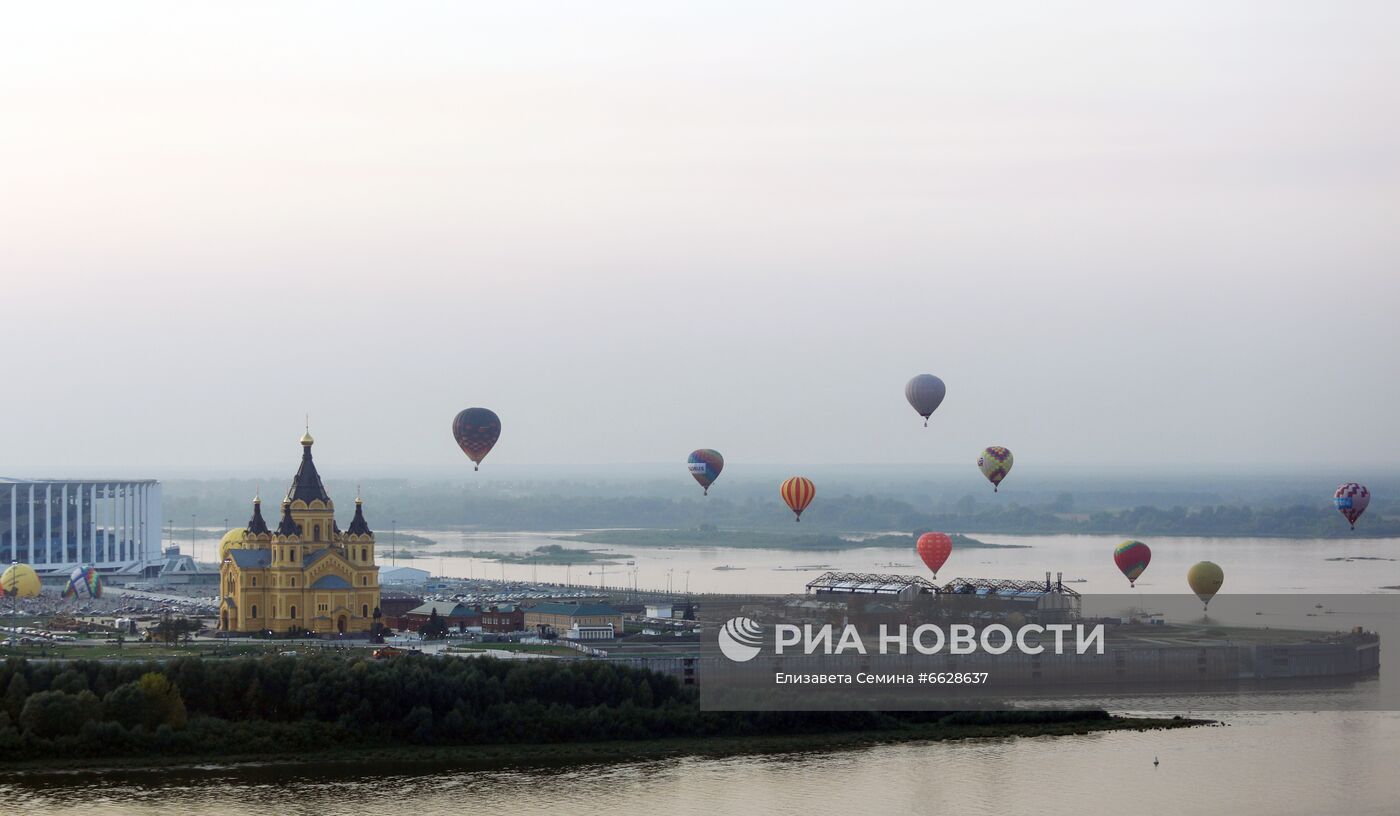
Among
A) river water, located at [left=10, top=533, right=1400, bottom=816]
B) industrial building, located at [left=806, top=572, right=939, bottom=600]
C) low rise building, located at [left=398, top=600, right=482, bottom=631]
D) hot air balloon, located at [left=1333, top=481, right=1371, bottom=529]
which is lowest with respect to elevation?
river water, located at [left=10, top=533, right=1400, bottom=816]

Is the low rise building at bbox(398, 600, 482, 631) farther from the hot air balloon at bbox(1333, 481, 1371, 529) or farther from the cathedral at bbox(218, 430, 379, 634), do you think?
the hot air balloon at bbox(1333, 481, 1371, 529)

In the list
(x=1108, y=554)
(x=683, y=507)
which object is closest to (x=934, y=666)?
(x=1108, y=554)

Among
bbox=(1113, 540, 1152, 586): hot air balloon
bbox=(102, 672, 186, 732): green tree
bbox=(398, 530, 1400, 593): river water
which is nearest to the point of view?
bbox=(102, 672, 186, 732): green tree

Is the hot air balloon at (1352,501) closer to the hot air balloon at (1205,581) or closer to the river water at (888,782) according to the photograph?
the hot air balloon at (1205,581)

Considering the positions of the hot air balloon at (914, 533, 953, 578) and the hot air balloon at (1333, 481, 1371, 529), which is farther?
the hot air balloon at (914, 533, 953, 578)

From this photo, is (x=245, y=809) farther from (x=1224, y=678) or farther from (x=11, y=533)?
(x=11, y=533)

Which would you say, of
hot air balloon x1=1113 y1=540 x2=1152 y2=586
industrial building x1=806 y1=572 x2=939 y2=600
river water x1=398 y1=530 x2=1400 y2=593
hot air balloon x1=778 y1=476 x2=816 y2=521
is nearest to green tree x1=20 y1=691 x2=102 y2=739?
industrial building x1=806 y1=572 x2=939 y2=600
